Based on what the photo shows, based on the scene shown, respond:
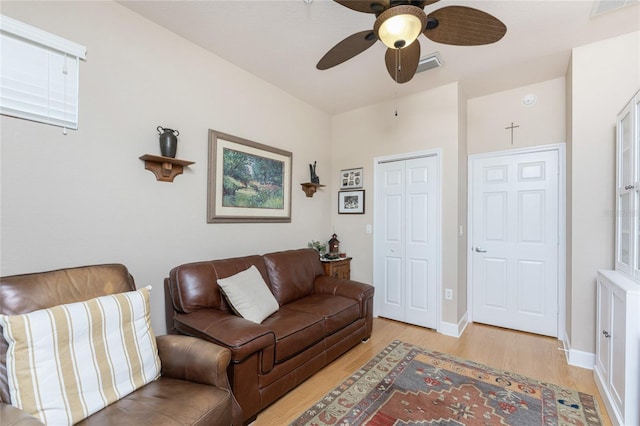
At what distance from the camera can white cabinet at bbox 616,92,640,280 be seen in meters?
1.84

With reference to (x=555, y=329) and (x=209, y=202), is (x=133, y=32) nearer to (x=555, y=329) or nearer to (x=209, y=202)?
(x=209, y=202)

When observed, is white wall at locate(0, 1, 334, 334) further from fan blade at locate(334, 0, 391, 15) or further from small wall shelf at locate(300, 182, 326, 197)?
fan blade at locate(334, 0, 391, 15)

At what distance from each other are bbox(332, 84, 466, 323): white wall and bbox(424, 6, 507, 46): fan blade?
164cm

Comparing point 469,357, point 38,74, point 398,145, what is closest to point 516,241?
point 469,357

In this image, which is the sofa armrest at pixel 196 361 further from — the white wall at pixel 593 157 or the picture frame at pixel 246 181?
the white wall at pixel 593 157

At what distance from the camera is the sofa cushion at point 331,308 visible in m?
2.33

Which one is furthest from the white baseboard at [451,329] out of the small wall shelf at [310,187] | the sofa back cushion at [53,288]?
the sofa back cushion at [53,288]

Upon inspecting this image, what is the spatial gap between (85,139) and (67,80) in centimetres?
37

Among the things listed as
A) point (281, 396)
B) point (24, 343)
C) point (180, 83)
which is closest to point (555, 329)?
point (281, 396)

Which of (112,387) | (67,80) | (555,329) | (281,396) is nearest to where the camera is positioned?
(112,387)

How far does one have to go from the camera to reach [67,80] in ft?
5.88

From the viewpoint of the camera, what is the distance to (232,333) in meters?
1.68

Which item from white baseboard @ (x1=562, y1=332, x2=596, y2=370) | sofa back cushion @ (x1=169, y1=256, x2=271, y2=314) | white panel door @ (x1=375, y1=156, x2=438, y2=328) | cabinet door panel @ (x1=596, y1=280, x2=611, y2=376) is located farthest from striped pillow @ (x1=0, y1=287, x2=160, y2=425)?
white baseboard @ (x1=562, y1=332, x2=596, y2=370)

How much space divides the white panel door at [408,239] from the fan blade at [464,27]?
5.78ft
